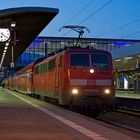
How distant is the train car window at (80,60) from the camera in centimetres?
2209

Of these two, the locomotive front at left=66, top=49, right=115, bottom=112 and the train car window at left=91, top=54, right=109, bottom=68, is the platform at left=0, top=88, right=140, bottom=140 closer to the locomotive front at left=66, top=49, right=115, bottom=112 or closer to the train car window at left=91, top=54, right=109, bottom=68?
the locomotive front at left=66, top=49, right=115, bottom=112

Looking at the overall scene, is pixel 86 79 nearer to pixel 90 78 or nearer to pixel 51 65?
pixel 90 78

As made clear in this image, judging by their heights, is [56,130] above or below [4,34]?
below

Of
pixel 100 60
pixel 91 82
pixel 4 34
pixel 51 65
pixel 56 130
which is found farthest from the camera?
pixel 4 34

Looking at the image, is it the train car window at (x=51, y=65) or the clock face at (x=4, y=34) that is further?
the clock face at (x=4, y=34)

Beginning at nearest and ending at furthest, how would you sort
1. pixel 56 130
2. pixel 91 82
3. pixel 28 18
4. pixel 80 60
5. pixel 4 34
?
pixel 56 130 < pixel 91 82 < pixel 80 60 < pixel 28 18 < pixel 4 34

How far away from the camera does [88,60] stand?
22.2m

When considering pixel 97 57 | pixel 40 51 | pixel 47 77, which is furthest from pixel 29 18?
pixel 40 51

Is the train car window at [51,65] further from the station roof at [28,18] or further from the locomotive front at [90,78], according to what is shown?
the station roof at [28,18]

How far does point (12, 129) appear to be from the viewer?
44.1 feet

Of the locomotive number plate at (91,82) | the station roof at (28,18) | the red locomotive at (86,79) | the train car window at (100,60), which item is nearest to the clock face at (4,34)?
the station roof at (28,18)

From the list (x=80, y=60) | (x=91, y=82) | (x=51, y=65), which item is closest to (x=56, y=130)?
(x=91, y=82)

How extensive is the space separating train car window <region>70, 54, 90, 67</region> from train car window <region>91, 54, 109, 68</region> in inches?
11.4

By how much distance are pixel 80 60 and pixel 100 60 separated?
97cm
